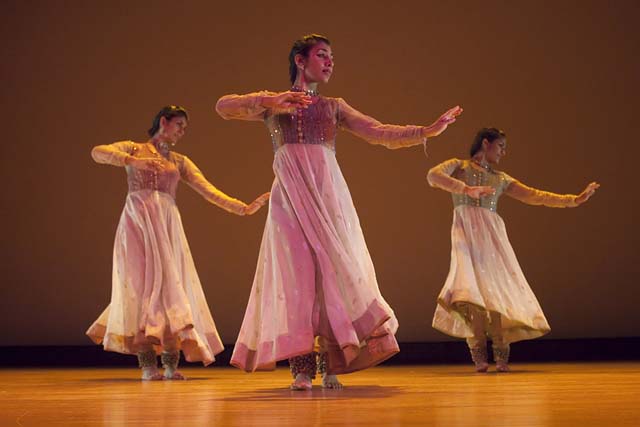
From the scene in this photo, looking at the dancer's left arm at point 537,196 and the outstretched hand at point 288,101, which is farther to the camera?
the dancer's left arm at point 537,196

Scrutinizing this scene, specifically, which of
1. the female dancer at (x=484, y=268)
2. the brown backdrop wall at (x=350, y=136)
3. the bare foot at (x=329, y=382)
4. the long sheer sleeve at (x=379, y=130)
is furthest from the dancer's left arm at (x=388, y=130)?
the brown backdrop wall at (x=350, y=136)

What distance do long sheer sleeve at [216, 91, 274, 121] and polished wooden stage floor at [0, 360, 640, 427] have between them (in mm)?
1072

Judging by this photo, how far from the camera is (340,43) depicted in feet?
24.5

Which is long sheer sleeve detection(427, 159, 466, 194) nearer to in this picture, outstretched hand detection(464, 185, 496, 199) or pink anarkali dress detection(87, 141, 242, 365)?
outstretched hand detection(464, 185, 496, 199)

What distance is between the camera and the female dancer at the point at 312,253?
12.0ft

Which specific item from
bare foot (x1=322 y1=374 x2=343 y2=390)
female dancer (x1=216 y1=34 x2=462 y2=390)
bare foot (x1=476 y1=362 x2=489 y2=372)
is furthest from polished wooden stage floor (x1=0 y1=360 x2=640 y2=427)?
bare foot (x1=476 y1=362 x2=489 y2=372)

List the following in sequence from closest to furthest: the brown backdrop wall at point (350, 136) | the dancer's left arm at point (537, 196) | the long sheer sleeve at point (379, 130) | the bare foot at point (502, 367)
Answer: the long sheer sleeve at point (379, 130)
the bare foot at point (502, 367)
the dancer's left arm at point (537, 196)
the brown backdrop wall at point (350, 136)

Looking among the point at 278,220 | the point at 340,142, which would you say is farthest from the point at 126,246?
the point at 340,142

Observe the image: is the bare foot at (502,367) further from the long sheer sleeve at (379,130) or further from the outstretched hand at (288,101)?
the outstretched hand at (288,101)

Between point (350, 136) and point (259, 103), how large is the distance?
3.71 meters

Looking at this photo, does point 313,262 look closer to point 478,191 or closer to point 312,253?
point 312,253

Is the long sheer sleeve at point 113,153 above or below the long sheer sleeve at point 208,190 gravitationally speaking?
above

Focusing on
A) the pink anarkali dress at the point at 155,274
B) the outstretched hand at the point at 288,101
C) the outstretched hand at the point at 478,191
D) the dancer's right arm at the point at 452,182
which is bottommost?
the pink anarkali dress at the point at 155,274

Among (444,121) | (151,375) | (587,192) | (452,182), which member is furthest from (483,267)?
(444,121)
